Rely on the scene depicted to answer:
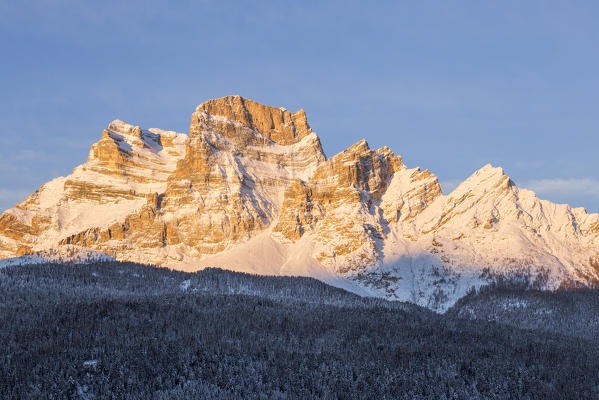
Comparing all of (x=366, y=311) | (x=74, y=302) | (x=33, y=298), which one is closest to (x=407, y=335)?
(x=366, y=311)

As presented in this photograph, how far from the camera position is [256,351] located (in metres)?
115

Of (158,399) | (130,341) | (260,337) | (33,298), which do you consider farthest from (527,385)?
(33,298)

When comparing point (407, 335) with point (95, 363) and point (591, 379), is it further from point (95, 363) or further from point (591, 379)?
point (95, 363)

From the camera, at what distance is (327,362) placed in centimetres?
11444

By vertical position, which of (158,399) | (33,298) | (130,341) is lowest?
(158,399)

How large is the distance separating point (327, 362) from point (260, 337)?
17315 millimetres

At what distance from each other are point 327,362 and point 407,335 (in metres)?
27.7

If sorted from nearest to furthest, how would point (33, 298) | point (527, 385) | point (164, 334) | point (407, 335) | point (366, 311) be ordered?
point (527, 385) → point (164, 334) → point (407, 335) → point (33, 298) → point (366, 311)

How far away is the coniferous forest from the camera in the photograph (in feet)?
328

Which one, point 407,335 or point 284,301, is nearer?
point 407,335

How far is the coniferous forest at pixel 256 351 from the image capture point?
328ft

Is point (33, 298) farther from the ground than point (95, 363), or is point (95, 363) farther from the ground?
point (33, 298)

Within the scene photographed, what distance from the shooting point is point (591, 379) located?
11594cm

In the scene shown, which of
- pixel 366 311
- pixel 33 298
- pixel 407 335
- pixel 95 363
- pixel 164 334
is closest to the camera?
pixel 95 363
